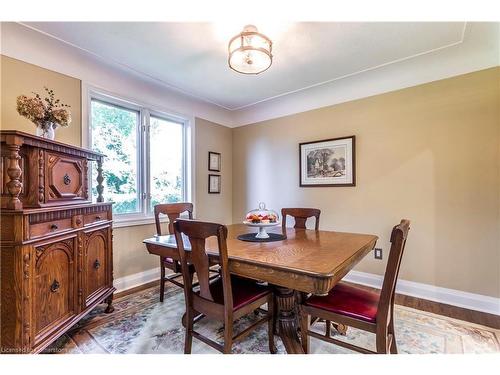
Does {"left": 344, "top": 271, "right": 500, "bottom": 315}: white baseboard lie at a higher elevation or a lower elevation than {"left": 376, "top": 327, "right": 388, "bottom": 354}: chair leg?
lower

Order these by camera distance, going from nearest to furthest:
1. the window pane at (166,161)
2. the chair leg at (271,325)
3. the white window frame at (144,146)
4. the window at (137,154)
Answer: the chair leg at (271,325) → the white window frame at (144,146) → the window at (137,154) → the window pane at (166,161)

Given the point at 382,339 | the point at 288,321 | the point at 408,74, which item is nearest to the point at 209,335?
the point at 288,321

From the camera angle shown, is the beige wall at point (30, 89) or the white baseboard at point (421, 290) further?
the white baseboard at point (421, 290)

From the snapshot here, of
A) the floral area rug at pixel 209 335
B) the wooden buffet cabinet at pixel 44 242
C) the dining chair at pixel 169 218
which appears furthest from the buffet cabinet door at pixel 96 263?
the dining chair at pixel 169 218

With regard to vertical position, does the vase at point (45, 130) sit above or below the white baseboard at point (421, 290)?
above

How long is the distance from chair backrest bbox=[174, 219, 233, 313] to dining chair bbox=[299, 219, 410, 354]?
1.69ft

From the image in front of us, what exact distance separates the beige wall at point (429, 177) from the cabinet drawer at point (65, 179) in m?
2.58

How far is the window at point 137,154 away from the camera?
106 inches

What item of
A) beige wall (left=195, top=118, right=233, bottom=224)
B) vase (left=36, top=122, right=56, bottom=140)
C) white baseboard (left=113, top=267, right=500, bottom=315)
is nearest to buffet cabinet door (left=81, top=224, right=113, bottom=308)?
white baseboard (left=113, top=267, right=500, bottom=315)

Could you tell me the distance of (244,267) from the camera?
137 cm

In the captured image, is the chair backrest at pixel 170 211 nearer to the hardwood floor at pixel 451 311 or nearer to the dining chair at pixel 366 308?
the dining chair at pixel 366 308

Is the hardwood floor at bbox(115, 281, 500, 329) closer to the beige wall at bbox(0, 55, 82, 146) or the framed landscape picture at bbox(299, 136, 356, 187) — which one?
the framed landscape picture at bbox(299, 136, 356, 187)

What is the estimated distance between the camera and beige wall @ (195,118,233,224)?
3.66 meters
